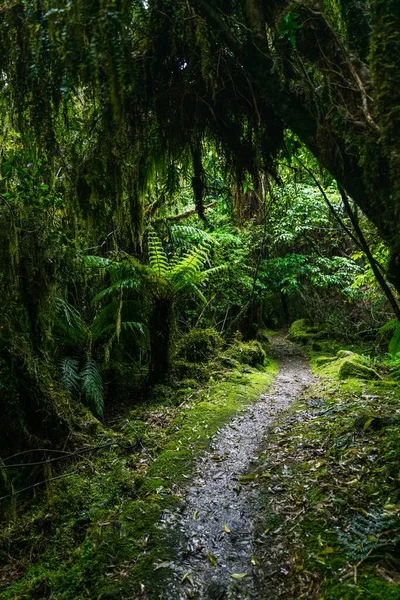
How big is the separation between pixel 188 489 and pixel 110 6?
12.2ft

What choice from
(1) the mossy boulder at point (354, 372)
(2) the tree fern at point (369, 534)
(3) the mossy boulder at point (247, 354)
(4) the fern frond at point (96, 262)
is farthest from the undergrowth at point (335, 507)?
(3) the mossy boulder at point (247, 354)

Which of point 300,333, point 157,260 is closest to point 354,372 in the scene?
point 157,260

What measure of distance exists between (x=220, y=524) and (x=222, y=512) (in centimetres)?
16

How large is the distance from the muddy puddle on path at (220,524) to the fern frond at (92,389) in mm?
1904

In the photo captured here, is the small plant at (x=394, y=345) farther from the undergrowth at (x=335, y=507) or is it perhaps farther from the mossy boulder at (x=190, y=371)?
the mossy boulder at (x=190, y=371)

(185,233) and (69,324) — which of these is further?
(185,233)

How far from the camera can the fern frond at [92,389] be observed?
5.79m

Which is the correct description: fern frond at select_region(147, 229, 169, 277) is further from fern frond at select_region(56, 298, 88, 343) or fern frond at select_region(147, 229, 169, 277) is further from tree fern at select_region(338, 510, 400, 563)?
tree fern at select_region(338, 510, 400, 563)

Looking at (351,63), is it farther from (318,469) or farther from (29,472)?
(29,472)

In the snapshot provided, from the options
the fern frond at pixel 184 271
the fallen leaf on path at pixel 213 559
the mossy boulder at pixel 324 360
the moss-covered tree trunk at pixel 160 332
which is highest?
the fern frond at pixel 184 271

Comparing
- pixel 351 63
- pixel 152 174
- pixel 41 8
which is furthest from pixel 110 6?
pixel 152 174

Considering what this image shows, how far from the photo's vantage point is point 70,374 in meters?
5.99

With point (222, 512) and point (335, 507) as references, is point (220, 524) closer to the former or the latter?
point (222, 512)

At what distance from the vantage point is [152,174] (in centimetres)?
454
